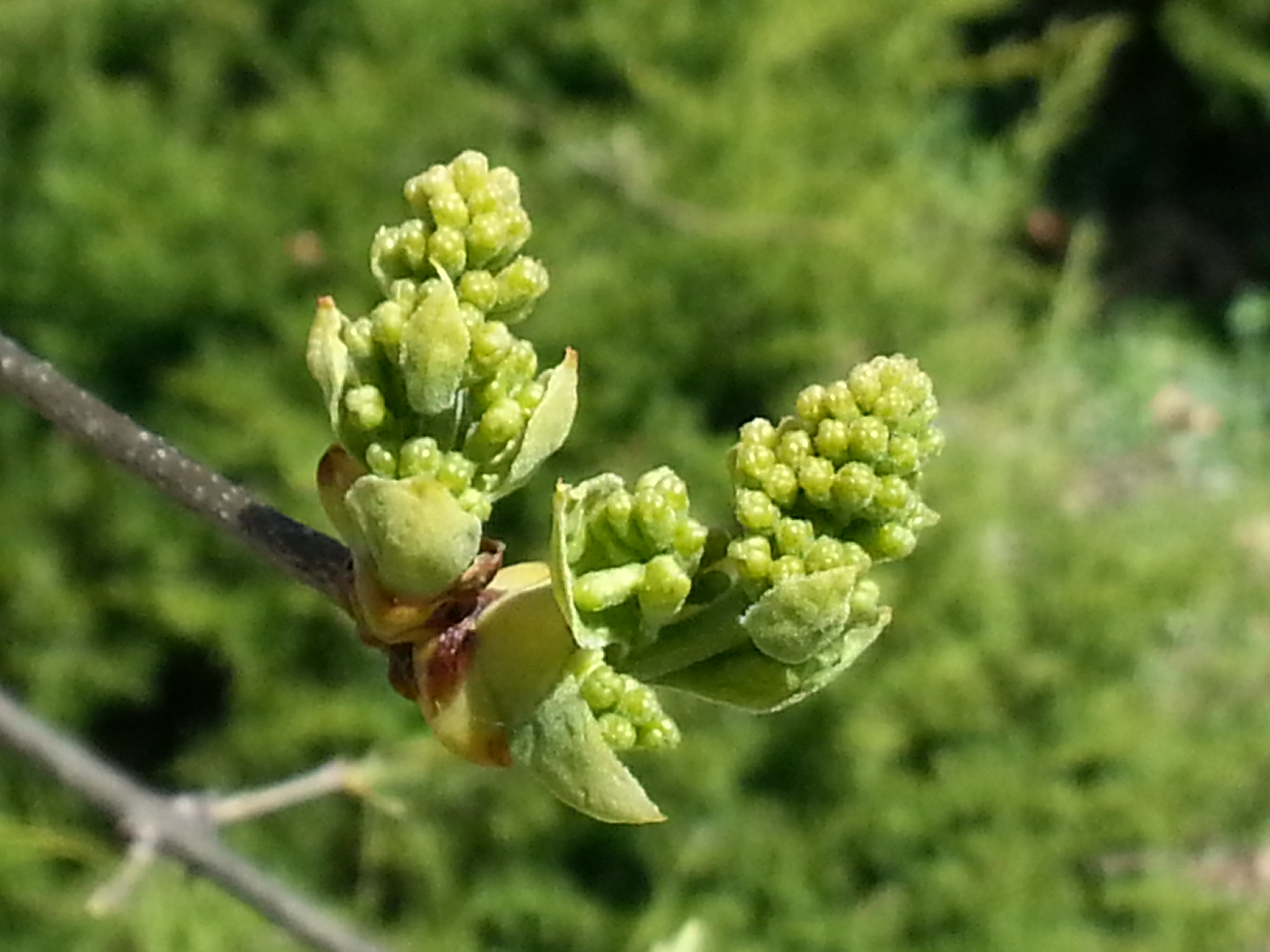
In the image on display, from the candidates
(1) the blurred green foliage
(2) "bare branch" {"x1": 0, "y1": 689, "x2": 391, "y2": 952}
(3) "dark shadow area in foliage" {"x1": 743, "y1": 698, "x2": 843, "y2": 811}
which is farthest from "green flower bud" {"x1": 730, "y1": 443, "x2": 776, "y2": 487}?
(3) "dark shadow area in foliage" {"x1": 743, "y1": 698, "x2": 843, "y2": 811}

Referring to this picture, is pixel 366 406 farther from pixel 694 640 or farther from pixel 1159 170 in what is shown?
pixel 1159 170

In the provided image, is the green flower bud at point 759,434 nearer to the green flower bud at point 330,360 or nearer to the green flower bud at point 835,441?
the green flower bud at point 835,441

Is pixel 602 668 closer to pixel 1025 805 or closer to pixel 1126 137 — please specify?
pixel 1025 805

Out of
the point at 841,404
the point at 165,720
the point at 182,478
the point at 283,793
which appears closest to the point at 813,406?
the point at 841,404

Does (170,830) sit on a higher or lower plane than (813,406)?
lower

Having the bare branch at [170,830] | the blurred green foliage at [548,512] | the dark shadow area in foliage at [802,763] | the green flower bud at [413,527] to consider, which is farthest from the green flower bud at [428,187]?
the dark shadow area in foliage at [802,763]

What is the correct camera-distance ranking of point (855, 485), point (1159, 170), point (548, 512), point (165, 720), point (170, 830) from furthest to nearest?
point (1159, 170)
point (165, 720)
point (548, 512)
point (170, 830)
point (855, 485)
